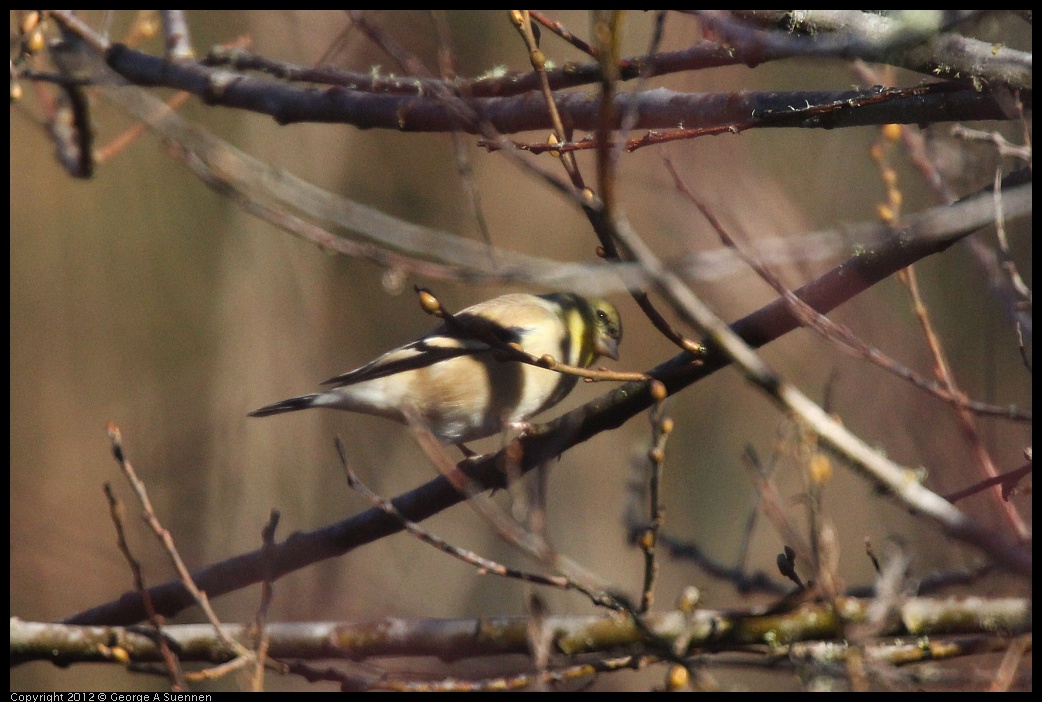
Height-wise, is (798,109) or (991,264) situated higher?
(798,109)

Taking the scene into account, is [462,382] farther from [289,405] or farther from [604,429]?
[604,429]

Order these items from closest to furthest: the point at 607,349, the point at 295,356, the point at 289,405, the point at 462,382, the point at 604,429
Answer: the point at 604,429, the point at 289,405, the point at 462,382, the point at 607,349, the point at 295,356

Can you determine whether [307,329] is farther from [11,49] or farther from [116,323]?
[11,49]

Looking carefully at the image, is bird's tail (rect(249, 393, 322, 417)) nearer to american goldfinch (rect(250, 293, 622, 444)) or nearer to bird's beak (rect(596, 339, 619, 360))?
american goldfinch (rect(250, 293, 622, 444))

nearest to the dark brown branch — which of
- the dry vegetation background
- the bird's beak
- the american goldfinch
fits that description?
the american goldfinch

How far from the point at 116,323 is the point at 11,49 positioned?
4.68 m

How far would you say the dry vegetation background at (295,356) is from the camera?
506 centimetres

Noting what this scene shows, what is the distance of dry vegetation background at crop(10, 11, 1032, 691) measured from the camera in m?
5.06

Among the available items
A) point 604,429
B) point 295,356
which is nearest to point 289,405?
point 604,429

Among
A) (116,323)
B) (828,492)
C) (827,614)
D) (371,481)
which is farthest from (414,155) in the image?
(827,614)

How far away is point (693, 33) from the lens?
269 cm

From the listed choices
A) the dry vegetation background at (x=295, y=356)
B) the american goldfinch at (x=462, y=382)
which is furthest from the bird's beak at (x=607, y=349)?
the dry vegetation background at (x=295, y=356)

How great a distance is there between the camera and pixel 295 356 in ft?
24.0

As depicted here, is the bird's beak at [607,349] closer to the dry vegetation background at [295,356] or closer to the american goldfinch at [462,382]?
the american goldfinch at [462,382]
